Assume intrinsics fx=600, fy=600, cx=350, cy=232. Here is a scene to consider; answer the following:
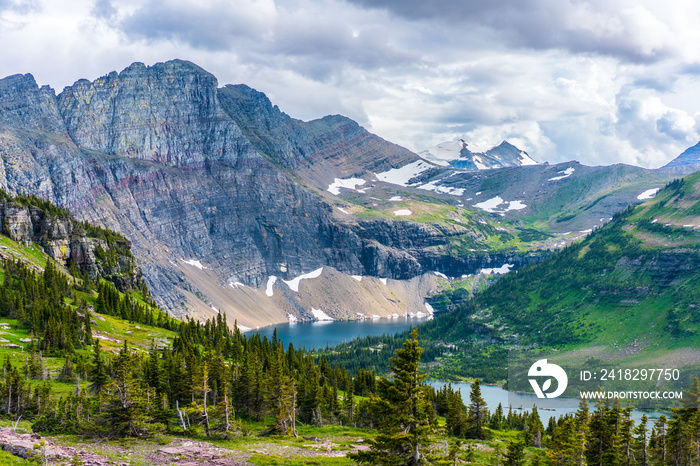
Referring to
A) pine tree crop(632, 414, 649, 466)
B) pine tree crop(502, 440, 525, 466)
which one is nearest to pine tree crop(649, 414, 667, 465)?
pine tree crop(632, 414, 649, 466)

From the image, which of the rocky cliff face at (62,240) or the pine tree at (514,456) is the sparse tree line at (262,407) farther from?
the rocky cliff face at (62,240)

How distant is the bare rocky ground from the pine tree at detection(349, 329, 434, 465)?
622 inches

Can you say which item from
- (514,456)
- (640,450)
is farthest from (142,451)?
(640,450)

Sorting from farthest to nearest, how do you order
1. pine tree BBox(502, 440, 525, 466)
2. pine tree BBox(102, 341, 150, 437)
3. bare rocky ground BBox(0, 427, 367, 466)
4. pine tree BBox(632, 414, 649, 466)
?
pine tree BBox(502, 440, 525, 466), pine tree BBox(632, 414, 649, 466), pine tree BBox(102, 341, 150, 437), bare rocky ground BBox(0, 427, 367, 466)

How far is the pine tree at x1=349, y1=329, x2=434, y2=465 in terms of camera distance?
3634 centimetres

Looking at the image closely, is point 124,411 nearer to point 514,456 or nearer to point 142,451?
point 142,451

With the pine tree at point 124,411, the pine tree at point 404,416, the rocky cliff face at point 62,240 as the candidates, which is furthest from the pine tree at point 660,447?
the rocky cliff face at point 62,240

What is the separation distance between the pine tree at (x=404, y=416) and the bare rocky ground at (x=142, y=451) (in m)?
15.8

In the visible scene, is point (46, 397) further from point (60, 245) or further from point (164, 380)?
point (60, 245)

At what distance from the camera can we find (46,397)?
213 feet

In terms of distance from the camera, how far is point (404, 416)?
36.4m

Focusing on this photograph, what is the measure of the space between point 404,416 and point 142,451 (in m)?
24.7

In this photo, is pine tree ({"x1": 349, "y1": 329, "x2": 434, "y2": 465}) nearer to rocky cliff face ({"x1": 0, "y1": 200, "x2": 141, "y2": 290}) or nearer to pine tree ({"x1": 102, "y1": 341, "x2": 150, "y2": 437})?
pine tree ({"x1": 102, "y1": 341, "x2": 150, "y2": 437})

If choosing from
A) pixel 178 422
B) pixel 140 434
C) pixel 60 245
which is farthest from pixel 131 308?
pixel 140 434
